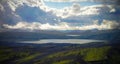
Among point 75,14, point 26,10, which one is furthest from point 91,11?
point 26,10

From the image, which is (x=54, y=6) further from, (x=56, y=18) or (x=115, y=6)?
(x=115, y=6)

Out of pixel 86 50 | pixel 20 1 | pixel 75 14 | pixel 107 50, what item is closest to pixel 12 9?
pixel 20 1

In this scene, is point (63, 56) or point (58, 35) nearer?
point (63, 56)

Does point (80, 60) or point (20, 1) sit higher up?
point (20, 1)

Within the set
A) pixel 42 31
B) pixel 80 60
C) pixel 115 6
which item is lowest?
pixel 80 60

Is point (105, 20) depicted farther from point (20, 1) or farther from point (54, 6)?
point (20, 1)

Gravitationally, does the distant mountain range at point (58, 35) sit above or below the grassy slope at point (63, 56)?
above

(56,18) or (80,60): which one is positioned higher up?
(56,18)

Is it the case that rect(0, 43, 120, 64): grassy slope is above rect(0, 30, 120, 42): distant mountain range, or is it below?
below

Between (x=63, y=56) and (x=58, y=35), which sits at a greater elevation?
(x=58, y=35)
